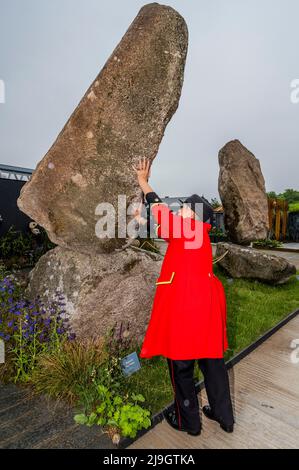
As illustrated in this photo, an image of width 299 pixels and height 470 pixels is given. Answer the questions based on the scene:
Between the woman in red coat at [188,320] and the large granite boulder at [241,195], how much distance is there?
569cm

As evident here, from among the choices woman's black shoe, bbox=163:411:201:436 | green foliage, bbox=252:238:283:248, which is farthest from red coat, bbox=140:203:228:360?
green foliage, bbox=252:238:283:248

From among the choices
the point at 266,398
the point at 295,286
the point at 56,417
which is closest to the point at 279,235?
the point at 295,286

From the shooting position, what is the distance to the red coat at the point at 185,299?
2377mm

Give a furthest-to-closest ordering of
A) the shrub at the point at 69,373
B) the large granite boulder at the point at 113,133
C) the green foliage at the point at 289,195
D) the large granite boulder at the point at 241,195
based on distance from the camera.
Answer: the green foliage at the point at 289,195
the large granite boulder at the point at 241,195
the large granite boulder at the point at 113,133
the shrub at the point at 69,373

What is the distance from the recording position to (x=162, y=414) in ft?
8.78

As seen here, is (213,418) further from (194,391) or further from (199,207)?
(199,207)

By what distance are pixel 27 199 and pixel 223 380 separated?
9.25ft

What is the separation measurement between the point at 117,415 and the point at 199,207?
6.11 ft

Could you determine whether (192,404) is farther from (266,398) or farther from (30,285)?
(30,285)

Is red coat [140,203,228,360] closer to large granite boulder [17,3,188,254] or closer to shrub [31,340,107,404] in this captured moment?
shrub [31,340,107,404]

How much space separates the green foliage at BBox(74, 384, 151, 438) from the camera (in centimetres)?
235

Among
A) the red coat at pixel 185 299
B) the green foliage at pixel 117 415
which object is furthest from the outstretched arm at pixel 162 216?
the green foliage at pixel 117 415

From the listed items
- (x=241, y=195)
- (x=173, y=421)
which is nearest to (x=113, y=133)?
(x=173, y=421)

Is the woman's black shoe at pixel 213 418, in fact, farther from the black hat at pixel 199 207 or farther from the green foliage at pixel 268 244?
the green foliage at pixel 268 244
